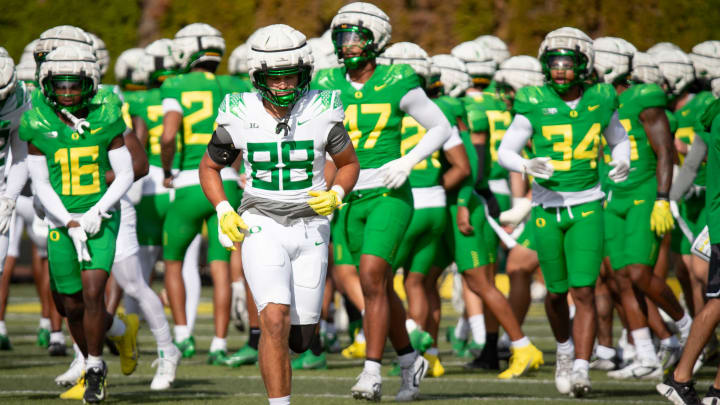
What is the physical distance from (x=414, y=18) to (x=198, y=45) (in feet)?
32.2

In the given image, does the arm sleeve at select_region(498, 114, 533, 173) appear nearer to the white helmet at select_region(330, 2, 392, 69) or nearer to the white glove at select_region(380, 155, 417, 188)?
the white glove at select_region(380, 155, 417, 188)

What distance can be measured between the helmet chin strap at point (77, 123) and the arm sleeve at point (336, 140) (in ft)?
6.75

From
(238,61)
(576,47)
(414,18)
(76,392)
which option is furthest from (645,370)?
(414,18)

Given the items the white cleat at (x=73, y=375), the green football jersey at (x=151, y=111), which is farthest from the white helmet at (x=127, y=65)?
the white cleat at (x=73, y=375)

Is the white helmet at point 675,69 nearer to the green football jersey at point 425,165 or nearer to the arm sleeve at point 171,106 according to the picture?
the green football jersey at point 425,165

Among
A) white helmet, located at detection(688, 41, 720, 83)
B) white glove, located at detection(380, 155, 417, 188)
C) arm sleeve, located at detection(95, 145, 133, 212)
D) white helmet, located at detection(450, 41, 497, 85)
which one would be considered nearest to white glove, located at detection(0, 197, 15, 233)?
arm sleeve, located at detection(95, 145, 133, 212)

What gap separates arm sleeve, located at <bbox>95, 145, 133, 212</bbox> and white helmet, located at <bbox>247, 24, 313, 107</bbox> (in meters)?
1.86

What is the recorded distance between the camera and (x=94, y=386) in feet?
26.6

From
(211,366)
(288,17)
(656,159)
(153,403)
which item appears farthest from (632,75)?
(288,17)

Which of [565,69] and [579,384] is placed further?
[565,69]

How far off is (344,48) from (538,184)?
1.65 meters

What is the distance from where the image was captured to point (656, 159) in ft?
33.0

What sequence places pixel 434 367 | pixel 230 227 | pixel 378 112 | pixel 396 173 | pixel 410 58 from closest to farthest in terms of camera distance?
pixel 230 227, pixel 396 173, pixel 378 112, pixel 410 58, pixel 434 367

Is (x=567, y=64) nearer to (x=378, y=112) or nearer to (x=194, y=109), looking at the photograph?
(x=378, y=112)
